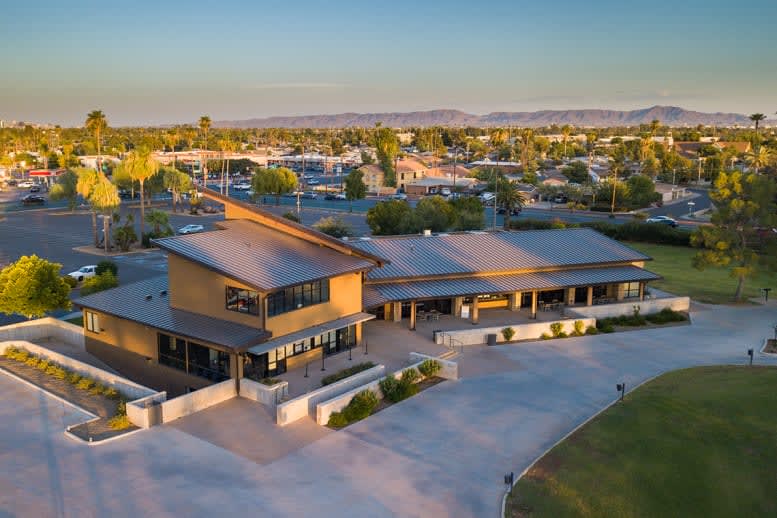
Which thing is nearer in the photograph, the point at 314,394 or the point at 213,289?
the point at 314,394

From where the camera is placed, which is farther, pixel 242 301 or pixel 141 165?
pixel 141 165

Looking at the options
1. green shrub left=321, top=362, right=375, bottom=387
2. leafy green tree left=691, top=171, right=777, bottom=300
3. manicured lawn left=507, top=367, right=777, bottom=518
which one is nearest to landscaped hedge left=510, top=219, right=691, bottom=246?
leafy green tree left=691, top=171, right=777, bottom=300

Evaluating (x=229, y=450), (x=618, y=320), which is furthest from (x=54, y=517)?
(x=618, y=320)

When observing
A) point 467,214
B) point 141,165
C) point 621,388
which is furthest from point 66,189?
point 621,388

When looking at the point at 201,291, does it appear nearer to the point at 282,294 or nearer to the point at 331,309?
the point at 282,294

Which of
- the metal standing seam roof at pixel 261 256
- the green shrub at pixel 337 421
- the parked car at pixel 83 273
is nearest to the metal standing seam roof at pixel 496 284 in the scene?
the metal standing seam roof at pixel 261 256

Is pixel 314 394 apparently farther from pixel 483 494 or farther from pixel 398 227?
pixel 398 227
